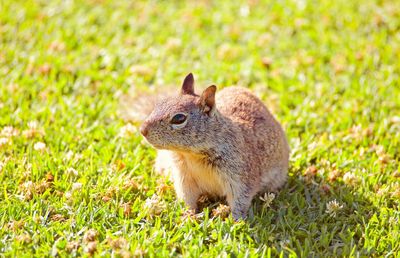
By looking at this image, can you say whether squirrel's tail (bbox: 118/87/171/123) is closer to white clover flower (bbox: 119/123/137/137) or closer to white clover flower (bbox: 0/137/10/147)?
white clover flower (bbox: 119/123/137/137)

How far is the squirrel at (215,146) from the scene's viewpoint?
450cm

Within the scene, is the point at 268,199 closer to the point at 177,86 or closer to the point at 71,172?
the point at 71,172

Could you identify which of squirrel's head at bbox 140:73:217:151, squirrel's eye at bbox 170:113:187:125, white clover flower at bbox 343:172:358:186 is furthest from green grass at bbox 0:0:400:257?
squirrel's eye at bbox 170:113:187:125

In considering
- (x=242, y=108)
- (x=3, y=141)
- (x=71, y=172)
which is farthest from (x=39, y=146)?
(x=242, y=108)

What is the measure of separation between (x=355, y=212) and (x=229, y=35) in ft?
12.2

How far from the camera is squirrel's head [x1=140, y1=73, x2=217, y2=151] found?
4.46 metres

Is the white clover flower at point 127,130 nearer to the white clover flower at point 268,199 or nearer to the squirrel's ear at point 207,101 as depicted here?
the squirrel's ear at point 207,101

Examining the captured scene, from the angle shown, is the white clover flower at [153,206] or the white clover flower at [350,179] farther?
the white clover flower at [350,179]

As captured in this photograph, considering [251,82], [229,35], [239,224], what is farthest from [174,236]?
[229,35]

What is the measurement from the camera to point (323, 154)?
5738 millimetres

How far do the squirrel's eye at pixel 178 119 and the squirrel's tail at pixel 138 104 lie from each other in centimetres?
131

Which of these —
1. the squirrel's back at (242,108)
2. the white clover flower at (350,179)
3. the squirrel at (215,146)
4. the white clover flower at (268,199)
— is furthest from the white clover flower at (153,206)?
the white clover flower at (350,179)

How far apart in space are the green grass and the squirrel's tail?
0.37ft

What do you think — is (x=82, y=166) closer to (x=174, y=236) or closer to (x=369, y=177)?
(x=174, y=236)
